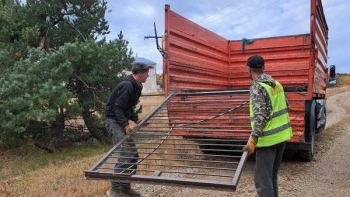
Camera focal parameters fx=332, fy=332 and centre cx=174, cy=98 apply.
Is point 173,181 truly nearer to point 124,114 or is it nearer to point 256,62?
point 256,62

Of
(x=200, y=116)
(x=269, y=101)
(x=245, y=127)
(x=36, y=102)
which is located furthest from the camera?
(x=36, y=102)

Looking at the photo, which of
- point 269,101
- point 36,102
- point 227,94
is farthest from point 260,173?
point 36,102

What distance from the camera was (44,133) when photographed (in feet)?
31.8

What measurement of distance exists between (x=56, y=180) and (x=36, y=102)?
3.29 m

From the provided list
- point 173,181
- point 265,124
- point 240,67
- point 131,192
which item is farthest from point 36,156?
point 265,124

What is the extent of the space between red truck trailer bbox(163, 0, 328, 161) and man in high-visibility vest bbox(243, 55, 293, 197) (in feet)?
3.99

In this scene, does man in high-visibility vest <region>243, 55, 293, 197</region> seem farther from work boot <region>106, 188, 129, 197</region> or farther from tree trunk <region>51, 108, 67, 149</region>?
tree trunk <region>51, 108, 67, 149</region>

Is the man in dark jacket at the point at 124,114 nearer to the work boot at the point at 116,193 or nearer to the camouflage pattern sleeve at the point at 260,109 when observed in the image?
the work boot at the point at 116,193

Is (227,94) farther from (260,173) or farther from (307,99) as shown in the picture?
(260,173)

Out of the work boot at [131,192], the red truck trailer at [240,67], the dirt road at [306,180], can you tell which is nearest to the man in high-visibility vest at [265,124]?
the dirt road at [306,180]

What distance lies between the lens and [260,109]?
278 centimetres

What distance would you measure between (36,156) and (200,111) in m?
6.66

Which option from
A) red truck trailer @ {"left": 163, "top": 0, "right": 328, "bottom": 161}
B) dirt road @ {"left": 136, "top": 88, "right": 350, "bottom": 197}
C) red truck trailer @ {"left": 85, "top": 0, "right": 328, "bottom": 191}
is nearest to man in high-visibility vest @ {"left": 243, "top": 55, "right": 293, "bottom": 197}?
red truck trailer @ {"left": 85, "top": 0, "right": 328, "bottom": 191}

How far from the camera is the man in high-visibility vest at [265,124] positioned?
2789 mm
